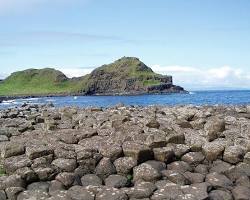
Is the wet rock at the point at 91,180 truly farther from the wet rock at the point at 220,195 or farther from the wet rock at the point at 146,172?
the wet rock at the point at 220,195

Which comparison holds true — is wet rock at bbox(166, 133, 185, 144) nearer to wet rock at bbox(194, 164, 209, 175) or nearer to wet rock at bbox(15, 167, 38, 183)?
wet rock at bbox(194, 164, 209, 175)

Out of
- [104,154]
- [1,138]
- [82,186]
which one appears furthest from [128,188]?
[1,138]

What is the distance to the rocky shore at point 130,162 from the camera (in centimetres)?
1619

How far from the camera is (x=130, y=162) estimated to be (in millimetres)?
18734

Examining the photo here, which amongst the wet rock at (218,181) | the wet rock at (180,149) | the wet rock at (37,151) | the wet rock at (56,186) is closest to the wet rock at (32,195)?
the wet rock at (56,186)

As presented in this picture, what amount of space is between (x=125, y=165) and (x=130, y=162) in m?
0.23

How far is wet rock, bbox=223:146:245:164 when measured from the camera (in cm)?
1938

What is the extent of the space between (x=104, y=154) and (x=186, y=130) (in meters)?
5.12

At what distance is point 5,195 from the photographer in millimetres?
16312

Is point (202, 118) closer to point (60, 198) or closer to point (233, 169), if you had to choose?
point (233, 169)

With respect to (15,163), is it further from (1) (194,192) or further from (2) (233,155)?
(2) (233,155)

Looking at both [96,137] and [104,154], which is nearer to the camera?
[104,154]

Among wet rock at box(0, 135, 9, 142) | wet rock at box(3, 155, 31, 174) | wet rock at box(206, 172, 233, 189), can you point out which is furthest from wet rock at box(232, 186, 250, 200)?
wet rock at box(0, 135, 9, 142)

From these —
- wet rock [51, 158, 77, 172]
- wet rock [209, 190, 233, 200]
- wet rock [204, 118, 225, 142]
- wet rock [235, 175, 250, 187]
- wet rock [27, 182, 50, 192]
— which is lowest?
wet rock [209, 190, 233, 200]
